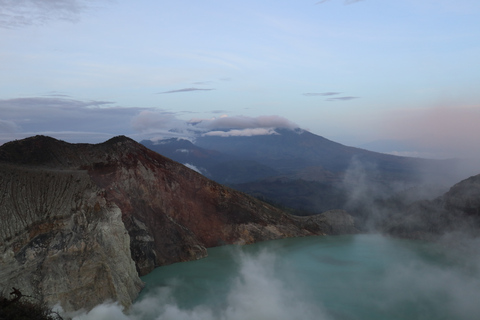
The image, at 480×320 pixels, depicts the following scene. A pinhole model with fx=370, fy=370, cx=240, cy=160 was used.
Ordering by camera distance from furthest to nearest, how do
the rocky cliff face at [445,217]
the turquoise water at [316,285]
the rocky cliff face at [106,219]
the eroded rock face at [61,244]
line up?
the rocky cliff face at [445,217] < the turquoise water at [316,285] < the rocky cliff face at [106,219] < the eroded rock face at [61,244]

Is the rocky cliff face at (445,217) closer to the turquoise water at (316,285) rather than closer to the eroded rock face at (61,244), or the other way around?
the turquoise water at (316,285)

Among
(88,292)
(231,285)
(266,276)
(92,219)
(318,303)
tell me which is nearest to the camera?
(88,292)

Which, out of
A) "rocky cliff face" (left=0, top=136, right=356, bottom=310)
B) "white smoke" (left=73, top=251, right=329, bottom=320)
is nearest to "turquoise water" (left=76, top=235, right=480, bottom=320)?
"white smoke" (left=73, top=251, right=329, bottom=320)

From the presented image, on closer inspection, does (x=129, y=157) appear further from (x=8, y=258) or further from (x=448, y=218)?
(x=448, y=218)

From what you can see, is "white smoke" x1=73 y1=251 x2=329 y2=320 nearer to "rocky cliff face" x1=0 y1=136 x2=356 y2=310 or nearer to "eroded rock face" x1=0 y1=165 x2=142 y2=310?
"eroded rock face" x1=0 y1=165 x2=142 y2=310

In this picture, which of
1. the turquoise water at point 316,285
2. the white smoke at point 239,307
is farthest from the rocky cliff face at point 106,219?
the turquoise water at point 316,285

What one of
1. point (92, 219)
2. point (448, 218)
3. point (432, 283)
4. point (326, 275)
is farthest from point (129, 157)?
point (448, 218)
